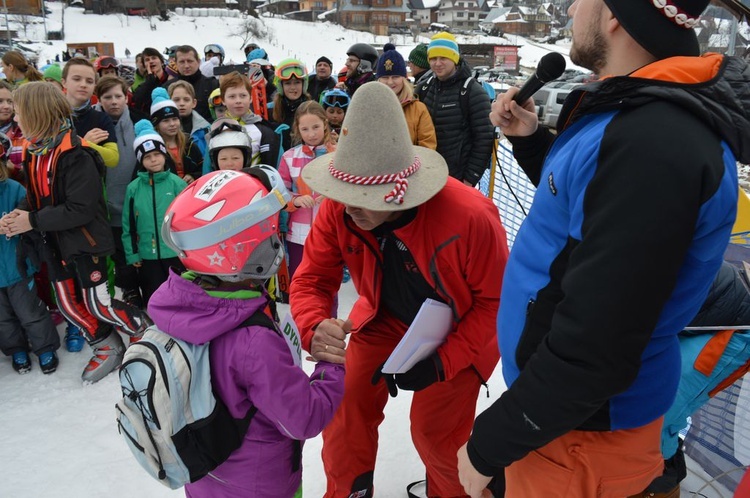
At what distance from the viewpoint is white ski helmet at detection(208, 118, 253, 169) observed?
12.9ft

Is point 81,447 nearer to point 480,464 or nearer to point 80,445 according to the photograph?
point 80,445

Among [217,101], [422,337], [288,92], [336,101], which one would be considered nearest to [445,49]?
[336,101]

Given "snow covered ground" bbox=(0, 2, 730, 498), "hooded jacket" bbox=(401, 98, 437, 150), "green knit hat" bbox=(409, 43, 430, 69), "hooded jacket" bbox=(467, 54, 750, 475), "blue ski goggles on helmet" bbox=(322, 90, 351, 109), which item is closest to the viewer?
"hooded jacket" bbox=(467, 54, 750, 475)

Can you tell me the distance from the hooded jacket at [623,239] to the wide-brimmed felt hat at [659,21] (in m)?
0.08

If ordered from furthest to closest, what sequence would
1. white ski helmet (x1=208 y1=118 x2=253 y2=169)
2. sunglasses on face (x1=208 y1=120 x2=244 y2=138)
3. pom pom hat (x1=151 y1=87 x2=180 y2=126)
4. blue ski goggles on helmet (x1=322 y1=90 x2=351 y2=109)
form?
blue ski goggles on helmet (x1=322 y1=90 x2=351 y2=109) < pom pom hat (x1=151 y1=87 x2=180 y2=126) < sunglasses on face (x1=208 y1=120 x2=244 y2=138) < white ski helmet (x1=208 y1=118 x2=253 y2=169)

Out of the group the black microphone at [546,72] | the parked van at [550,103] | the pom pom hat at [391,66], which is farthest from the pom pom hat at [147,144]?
the parked van at [550,103]

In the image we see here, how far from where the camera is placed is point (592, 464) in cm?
128

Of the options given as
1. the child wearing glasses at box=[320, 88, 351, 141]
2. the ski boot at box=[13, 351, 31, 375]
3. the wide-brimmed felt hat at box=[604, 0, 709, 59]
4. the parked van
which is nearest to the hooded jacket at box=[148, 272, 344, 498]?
the wide-brimmed felt hat at box=[604, 0, 709, 59]

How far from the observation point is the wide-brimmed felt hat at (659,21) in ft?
3.68

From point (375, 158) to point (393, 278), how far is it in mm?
573

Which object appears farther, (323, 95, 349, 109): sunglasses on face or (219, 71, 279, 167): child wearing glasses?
(323, 95, 349, 109): sunglasses on face

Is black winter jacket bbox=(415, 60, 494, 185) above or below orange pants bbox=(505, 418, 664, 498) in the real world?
above

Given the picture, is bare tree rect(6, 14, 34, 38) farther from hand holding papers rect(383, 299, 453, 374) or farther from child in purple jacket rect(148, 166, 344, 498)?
hand holding papers rect(383, 299, 453, 374)

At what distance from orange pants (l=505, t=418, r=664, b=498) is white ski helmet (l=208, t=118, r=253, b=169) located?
3311 mm
